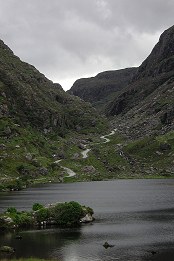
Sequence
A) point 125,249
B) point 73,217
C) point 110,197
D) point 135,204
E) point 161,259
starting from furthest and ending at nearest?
1. point 110,197
2. point 135,204
3. point 73,217
4. point 125,249
5. point 161,259

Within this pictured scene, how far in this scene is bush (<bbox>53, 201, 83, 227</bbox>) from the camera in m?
115

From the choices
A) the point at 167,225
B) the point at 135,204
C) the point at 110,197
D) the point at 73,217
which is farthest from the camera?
the point at 110,197

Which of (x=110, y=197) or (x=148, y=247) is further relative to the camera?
(x=110, y=197)

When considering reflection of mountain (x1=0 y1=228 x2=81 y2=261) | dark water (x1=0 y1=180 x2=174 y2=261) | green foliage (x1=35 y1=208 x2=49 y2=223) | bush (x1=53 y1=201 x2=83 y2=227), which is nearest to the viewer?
dark water (x1=0 y1=180 x2=174 y2=261)

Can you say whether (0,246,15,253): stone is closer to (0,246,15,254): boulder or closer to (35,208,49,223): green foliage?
(0,246,15,254): boulder

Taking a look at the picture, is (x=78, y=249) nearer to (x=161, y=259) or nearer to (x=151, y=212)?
(x=161, y=259)

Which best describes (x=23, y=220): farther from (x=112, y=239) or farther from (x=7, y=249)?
(x=7, y=249)

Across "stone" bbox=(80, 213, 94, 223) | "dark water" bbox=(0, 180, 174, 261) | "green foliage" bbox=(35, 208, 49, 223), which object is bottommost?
"dark water" bbox=(0, 180, 174, 261)

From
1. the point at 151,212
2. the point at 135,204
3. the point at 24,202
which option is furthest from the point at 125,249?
the point at 24,202

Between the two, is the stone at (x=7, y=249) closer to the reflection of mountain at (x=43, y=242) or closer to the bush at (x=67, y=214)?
the reflection of mountain at (x=43, y=242)

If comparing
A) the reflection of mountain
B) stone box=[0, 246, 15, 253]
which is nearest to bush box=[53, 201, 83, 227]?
the reflection of mountain

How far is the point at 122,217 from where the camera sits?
4776 inches

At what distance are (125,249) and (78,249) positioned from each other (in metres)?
9.35

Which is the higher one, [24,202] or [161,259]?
[24,202]
